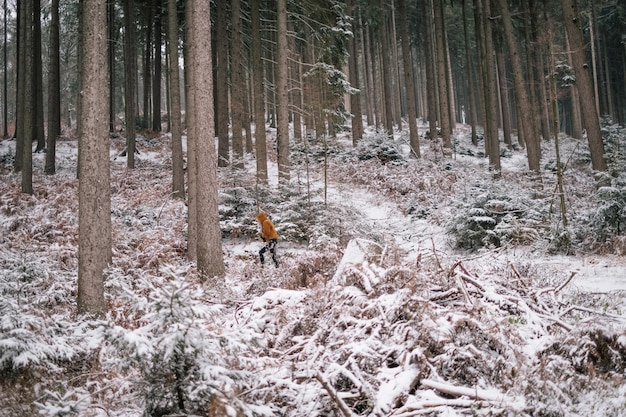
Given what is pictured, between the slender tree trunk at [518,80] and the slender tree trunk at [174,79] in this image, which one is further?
the slender tree trunk at [518,80]

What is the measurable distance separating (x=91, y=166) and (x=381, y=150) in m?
17.1

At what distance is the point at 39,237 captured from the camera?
1135cm

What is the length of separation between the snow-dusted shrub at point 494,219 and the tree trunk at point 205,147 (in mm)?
6712

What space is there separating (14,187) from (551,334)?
18.5 meters

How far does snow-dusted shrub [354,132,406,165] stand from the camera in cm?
→ 2144

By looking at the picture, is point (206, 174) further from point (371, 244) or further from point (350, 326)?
point (350, 326)

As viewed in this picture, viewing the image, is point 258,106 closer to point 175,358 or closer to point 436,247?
point 436,247

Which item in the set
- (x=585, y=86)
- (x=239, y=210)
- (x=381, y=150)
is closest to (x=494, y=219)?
(x=585, y=86)

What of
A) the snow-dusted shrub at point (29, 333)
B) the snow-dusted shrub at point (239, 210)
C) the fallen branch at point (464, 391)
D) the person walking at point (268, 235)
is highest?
the snow-dusted shrub at point (239, 210)

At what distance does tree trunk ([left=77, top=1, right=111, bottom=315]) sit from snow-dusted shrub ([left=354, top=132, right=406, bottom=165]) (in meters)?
16.1

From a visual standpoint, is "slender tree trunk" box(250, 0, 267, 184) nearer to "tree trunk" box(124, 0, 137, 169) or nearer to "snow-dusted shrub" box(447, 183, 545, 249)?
"snow-dusted shrub" box(447, 183, 545, 249)

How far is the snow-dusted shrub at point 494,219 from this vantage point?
10781mm

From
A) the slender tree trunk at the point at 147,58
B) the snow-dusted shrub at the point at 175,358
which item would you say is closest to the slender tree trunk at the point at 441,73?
the slender tree trunk at the point at 147,58

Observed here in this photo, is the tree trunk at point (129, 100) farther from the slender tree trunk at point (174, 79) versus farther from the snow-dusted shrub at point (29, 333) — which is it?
the snow-dusted shrub at point (29, 333)
